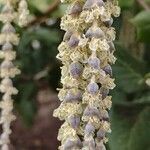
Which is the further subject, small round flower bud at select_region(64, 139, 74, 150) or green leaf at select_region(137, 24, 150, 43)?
green leaf at select_region(137, 24, 150, 43)

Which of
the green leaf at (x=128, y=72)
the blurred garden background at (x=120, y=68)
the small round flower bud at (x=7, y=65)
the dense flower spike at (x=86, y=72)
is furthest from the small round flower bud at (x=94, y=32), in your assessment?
the green leaf at (x=128, y=72)

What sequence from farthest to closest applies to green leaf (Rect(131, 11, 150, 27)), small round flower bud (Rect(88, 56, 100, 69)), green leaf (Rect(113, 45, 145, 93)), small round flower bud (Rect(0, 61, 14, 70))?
green leaf (Rect(113, 45, 145, 93)), green leaf (Rect(131, 11, 150, 27)), small round flower bud (Rect(0, 61, 14, 70)), small round flower bud (Rect(88, 56, 100, 69))

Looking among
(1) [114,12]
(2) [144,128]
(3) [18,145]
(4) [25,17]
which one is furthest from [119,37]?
(3) [18,145]

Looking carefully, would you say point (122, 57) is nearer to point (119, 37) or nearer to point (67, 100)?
point (119, 37)

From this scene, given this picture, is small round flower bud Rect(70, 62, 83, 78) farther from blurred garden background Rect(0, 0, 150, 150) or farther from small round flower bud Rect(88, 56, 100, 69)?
blurred garden background Rect(0, 0, 150, 150)

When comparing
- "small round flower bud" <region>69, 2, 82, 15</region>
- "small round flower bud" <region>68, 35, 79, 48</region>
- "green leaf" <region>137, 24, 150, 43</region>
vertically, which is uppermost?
"green leaf" <region>137, 24, 150, 43</region>

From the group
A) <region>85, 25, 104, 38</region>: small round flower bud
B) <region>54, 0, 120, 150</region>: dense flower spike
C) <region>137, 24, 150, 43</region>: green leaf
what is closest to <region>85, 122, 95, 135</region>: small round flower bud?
<region>54, 0, 120, 150</region>: dense flower spike

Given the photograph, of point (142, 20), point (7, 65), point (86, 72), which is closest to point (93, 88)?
point (86, 72)
